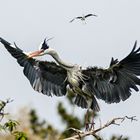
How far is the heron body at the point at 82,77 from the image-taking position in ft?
60.7

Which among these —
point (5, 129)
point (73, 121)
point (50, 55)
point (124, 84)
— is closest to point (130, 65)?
point (124, 84)

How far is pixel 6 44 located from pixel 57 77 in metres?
1.25

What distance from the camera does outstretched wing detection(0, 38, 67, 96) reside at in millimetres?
19578

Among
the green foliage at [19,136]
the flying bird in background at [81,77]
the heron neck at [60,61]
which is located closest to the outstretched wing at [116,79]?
the flying bird in background at [81,77]

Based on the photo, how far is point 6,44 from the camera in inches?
770

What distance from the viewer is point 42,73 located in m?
20.1

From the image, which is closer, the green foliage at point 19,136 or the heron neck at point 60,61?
the green foliage at point 19,136

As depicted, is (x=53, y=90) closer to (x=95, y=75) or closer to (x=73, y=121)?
(x=95, y=75)

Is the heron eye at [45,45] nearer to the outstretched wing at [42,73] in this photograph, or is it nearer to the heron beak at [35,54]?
the heron beak at [35,54]

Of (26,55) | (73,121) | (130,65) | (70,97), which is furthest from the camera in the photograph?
(73,121)

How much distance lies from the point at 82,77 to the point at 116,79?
2.57 feet

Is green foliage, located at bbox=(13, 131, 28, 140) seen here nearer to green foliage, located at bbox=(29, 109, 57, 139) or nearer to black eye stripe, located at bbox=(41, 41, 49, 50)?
black eye stripe, located at bbox=(41, 41, 49, 50)

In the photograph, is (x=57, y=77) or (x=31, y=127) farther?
(x=31, y=127)

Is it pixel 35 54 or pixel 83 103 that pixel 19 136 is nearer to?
pixel 83 103
